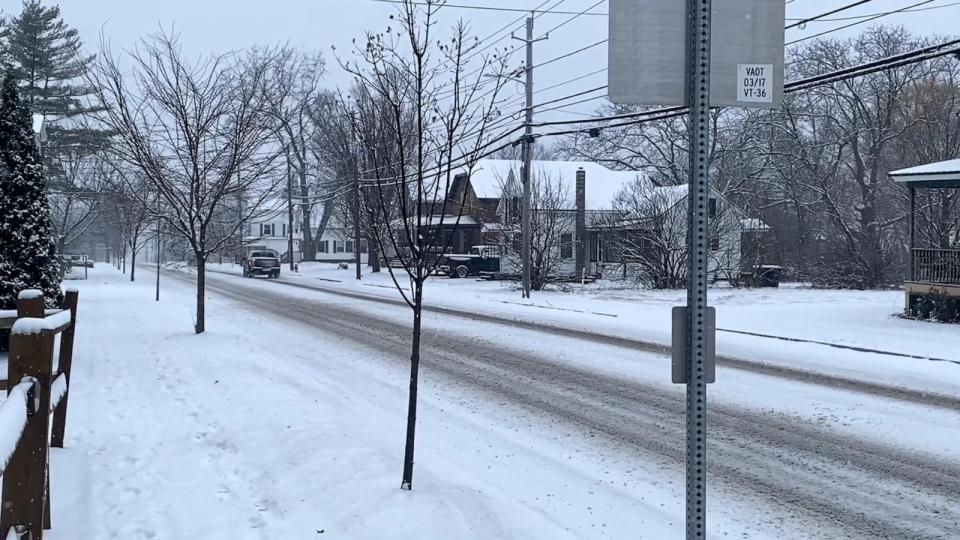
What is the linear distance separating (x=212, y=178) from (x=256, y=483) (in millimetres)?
11372

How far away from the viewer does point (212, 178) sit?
1645cm

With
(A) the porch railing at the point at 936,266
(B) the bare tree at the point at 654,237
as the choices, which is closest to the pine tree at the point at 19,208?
(A) the porch railing at the point at 936,266

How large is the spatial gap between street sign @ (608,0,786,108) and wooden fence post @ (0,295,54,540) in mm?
3105

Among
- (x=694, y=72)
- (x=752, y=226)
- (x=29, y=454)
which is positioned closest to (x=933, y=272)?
(x=752, y=226)

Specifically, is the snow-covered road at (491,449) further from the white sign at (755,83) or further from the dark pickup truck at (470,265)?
the dark pickup truck at (470,265)

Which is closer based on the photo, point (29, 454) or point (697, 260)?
point (697, 260)

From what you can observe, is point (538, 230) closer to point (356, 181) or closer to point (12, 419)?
point (356, 181)

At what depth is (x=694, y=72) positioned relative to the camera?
9.83 ft

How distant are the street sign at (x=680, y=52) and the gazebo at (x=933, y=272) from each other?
61.2 ft

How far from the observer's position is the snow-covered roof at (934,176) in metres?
19.1

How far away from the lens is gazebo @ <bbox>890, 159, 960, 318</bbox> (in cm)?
1923

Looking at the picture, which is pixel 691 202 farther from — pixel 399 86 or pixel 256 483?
pixel 256 483

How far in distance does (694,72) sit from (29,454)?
3.55 m

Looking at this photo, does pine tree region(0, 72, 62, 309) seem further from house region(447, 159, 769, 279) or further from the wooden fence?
house region(447, 159, 769, 279)
